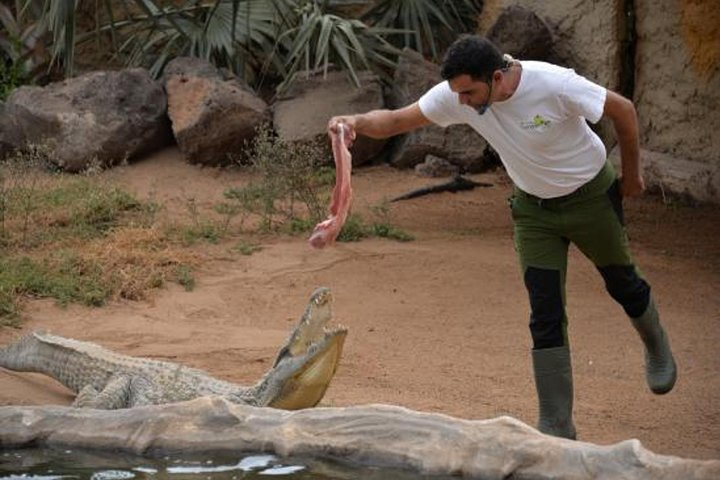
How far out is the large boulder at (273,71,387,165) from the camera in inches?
511

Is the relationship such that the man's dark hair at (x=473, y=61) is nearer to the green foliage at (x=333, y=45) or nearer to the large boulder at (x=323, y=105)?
the large boulder at (x=323, y=105)

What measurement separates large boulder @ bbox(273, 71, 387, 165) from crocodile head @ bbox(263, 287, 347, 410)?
650 cm

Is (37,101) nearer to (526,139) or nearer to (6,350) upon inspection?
(6,350)

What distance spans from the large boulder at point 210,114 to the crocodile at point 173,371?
5.77 metres

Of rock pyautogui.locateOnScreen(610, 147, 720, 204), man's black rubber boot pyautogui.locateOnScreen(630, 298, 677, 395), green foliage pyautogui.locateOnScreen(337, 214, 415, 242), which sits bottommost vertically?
rock pyautogui.locateOnScreen(610, 147, 720, 204)

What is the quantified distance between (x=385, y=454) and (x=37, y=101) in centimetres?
892

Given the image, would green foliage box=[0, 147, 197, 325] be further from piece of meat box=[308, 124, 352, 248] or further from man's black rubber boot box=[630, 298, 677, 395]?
man's black rubber boot box=[630, 298, 677, 395]

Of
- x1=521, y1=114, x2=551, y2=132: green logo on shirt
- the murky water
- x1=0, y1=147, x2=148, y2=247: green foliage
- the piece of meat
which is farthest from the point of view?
x1=0, y1=147, x2=148, y2=247: green foliage

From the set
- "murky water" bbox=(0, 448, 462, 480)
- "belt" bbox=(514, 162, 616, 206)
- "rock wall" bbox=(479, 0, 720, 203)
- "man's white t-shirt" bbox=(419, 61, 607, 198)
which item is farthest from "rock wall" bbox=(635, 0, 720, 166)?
"murky water" bbox=(0, 448, 462, 480)

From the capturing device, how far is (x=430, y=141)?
13273 millimetres

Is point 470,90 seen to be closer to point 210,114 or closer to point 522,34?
point 210,114

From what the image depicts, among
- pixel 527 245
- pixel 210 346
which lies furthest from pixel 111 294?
pixel 527 245

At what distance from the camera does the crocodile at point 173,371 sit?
20.9 ft

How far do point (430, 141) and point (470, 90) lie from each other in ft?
25.4
